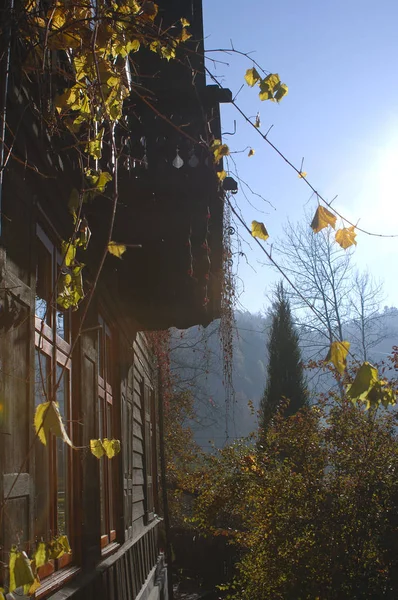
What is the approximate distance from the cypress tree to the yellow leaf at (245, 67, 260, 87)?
75.9 ft

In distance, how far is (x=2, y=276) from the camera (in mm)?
2625

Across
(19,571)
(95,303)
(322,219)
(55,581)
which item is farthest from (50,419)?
(95,303)

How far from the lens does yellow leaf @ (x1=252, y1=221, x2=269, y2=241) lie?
2715 mm

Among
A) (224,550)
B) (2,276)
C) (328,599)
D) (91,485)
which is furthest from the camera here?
(224,550)

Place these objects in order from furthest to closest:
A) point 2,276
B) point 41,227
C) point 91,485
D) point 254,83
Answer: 1. point 91,485
2. point 41,227
3. point 254,83
4. point 2,276

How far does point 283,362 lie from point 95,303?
74.9 feet

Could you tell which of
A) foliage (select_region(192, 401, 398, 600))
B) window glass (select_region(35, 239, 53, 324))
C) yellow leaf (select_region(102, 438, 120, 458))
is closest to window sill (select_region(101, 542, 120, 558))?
window glass (select_region(35, 239, 53, 324))

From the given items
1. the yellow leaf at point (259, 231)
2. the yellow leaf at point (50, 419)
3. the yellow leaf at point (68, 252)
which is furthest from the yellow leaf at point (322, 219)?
the yellow leaf at point (50, 419)

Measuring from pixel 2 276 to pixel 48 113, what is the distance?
31.7 inches

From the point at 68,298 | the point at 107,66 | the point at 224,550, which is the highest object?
the point at 107,66

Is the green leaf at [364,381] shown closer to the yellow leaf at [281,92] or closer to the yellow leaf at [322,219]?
the yellow leaf at [322,219]

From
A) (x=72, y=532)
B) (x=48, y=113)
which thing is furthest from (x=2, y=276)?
(x=72, y=532)

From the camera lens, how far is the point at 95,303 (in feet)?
16.8

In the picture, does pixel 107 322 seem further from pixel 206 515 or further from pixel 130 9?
pixel 206 515
